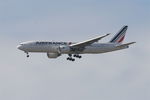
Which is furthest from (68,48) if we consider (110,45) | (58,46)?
(110,45)

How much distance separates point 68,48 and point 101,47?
10.5 metres

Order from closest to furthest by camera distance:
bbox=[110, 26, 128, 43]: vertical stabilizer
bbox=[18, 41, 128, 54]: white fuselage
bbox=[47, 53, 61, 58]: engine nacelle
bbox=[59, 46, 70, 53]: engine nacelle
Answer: bbox=[18, 41, 128, 54]: white fuselage → bbox=[59, 46, 70, 53]: engine nacelle → bbox=[47, 53, 61, 58]: engine nacelle → bbox=[110, 26, 128, 43]: vertical stabilizer

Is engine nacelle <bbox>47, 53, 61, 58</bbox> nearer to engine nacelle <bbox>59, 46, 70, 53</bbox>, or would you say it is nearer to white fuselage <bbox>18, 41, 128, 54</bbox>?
white fuselage <bbox>18, 41, 128, 54</bbox>

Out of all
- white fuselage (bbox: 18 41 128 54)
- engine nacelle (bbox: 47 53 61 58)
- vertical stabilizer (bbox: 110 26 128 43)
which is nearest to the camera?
white fuselage (bbox: 18 41 128 54)

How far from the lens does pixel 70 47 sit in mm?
150375

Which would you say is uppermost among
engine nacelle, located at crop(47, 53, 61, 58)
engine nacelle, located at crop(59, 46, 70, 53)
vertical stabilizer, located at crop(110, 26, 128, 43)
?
vertical stabilizer, located at crop(110, 26, 128, 43)

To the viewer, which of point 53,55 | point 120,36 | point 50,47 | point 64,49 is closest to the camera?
point 64,49

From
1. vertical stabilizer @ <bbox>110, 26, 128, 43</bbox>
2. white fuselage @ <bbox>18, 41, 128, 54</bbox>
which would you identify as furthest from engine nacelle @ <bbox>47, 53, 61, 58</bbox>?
vertical stabilizer @ <bbox>110, 26, 128, 43</bbox>

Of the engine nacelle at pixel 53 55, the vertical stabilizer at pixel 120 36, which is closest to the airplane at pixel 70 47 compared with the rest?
the engine nacelle at pixel 53 55

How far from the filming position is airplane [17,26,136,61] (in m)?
148

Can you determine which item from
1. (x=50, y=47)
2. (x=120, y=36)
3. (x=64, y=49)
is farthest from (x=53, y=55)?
(x=120, y=36)

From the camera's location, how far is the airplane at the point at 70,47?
148 meters

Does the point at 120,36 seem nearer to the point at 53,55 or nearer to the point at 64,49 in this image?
the point at 53,55

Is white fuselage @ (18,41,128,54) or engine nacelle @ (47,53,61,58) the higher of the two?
white fuselage @ (18,41,128,54)
